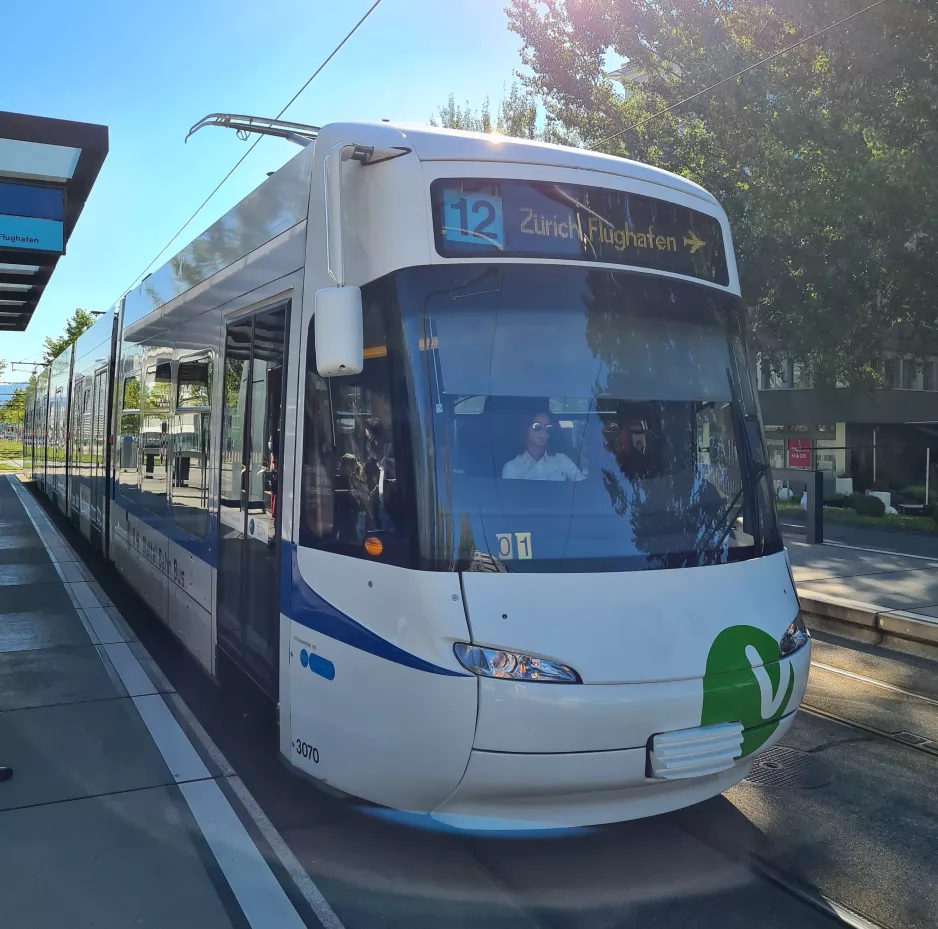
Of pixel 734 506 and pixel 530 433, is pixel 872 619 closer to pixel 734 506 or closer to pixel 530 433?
pixel 734 506

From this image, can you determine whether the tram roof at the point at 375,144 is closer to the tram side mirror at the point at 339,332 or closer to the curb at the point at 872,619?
the tram side mirror at the point at 339,332

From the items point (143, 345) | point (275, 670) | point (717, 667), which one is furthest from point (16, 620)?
point (717, 667)

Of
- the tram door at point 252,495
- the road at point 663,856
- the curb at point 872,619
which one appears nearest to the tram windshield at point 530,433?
the tram door at point 252,495

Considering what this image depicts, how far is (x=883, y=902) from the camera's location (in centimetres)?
362

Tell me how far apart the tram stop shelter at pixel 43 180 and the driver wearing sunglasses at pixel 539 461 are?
8359 millimetres

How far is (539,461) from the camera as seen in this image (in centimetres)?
376

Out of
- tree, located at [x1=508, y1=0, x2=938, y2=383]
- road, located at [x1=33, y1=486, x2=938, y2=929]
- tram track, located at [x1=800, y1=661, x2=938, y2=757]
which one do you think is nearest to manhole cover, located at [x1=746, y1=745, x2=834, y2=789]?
road, located at [x1=33, y1=486, x2=938, y2=929]

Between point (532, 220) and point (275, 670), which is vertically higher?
point (532, 220)

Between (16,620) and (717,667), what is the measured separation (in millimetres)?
7437

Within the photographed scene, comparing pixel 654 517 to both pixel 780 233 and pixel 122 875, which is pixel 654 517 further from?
pixel 780 233

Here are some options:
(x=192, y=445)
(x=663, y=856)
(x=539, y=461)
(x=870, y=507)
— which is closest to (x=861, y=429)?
(x=870, y=507)

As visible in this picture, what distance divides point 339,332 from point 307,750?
1.89 metres

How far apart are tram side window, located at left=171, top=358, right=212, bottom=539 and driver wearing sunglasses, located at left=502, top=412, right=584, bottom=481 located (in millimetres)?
3115

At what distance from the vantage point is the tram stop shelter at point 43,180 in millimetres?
9938
